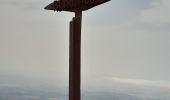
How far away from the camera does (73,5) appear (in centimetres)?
→ 742

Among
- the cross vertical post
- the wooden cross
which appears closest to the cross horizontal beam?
the wooden cross

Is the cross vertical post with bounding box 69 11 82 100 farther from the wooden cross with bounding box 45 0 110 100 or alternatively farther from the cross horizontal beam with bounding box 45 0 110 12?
the cross horizontal beam with bounding box 45 0 110 12

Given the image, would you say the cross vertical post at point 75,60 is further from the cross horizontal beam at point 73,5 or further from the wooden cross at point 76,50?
the cross horizontal beam at point 73,5

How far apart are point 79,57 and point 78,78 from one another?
0.28m

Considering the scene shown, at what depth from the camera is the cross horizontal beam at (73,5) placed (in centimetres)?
717

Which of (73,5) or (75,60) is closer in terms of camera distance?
(75,60)

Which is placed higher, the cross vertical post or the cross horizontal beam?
the cross horizontal beam

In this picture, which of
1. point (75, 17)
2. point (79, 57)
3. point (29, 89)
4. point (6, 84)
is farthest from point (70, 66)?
point (6, 84)

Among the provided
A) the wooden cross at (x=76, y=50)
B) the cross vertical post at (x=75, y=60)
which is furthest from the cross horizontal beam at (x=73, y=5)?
the cross vertical post at (x=75, y=60)

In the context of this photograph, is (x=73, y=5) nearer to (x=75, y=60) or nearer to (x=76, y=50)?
(x=76, y=50)

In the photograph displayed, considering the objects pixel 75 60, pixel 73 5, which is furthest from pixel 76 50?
pixel 73 5

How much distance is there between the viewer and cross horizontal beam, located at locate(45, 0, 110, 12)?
717cm

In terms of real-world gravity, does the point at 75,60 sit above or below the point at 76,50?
below

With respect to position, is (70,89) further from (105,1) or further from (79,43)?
(105,1)
